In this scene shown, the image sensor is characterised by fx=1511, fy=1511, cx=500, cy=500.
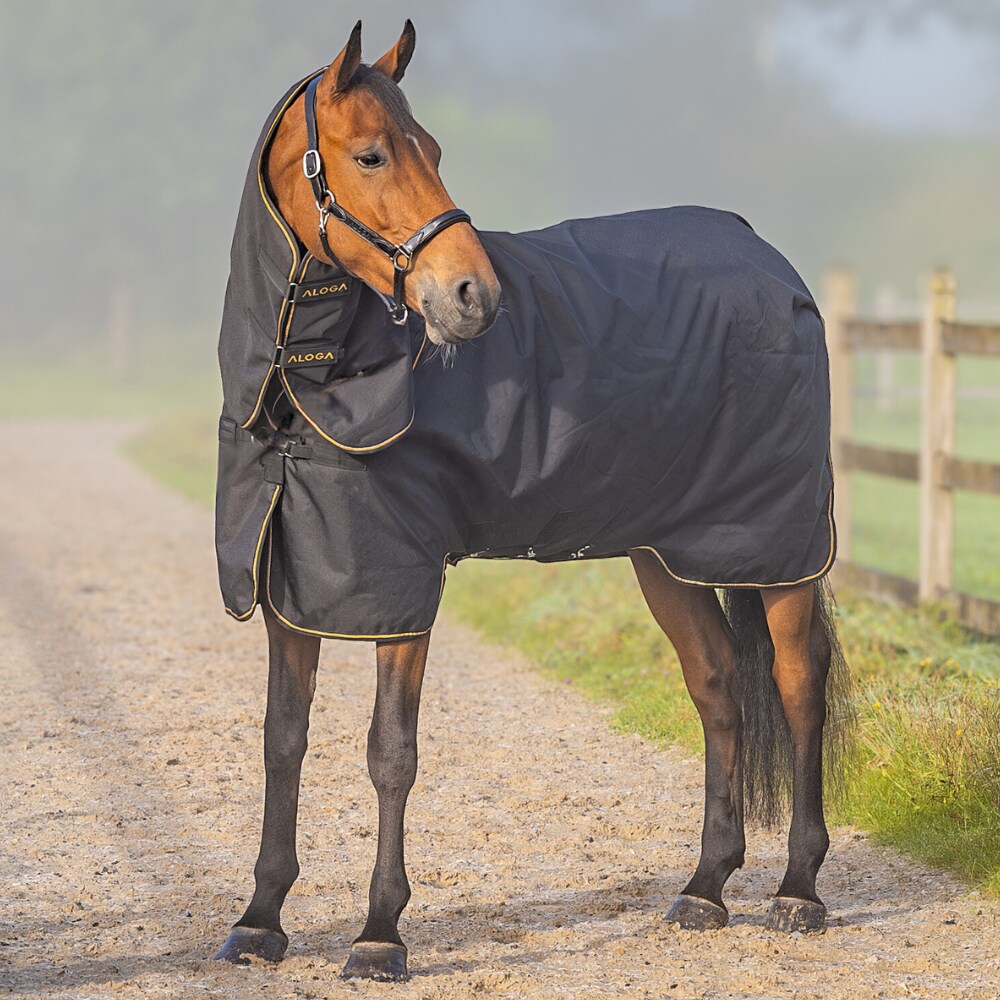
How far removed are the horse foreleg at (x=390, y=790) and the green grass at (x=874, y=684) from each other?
1.75 metres

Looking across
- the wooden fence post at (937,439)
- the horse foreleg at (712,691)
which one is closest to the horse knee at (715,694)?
the horse foreleg at (712,691)

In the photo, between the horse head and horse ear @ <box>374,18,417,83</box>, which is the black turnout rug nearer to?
the horse head

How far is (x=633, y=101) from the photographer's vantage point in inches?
2876

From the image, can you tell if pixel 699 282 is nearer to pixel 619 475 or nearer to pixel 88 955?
pixel 619 475

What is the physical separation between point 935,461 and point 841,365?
4.80 feet

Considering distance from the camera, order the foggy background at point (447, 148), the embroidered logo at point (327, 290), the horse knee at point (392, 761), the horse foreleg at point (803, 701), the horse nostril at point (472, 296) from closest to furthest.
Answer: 1. the horse nostril at point (472, 296)
2. the embroidered logo at point (327, 290)
3. the horse knee at point (392, 761)
4. the horse foreleg at point (803, 701)
5. the foggy background at point (447, 148)

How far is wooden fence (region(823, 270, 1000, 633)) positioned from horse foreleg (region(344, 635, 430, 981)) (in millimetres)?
4757

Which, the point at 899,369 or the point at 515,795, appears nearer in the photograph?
the point at 515,795

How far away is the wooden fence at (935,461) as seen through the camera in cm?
800

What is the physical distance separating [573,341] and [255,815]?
212 cm

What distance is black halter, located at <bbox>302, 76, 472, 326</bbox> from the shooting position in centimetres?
325

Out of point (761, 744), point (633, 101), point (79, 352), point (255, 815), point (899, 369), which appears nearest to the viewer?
point (761, 744)

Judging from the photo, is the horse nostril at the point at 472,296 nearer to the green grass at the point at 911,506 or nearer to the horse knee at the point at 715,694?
the horse knee at the point at 715,694

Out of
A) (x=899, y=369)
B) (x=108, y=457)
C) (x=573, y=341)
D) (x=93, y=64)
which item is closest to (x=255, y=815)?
(x=573, y=341)
